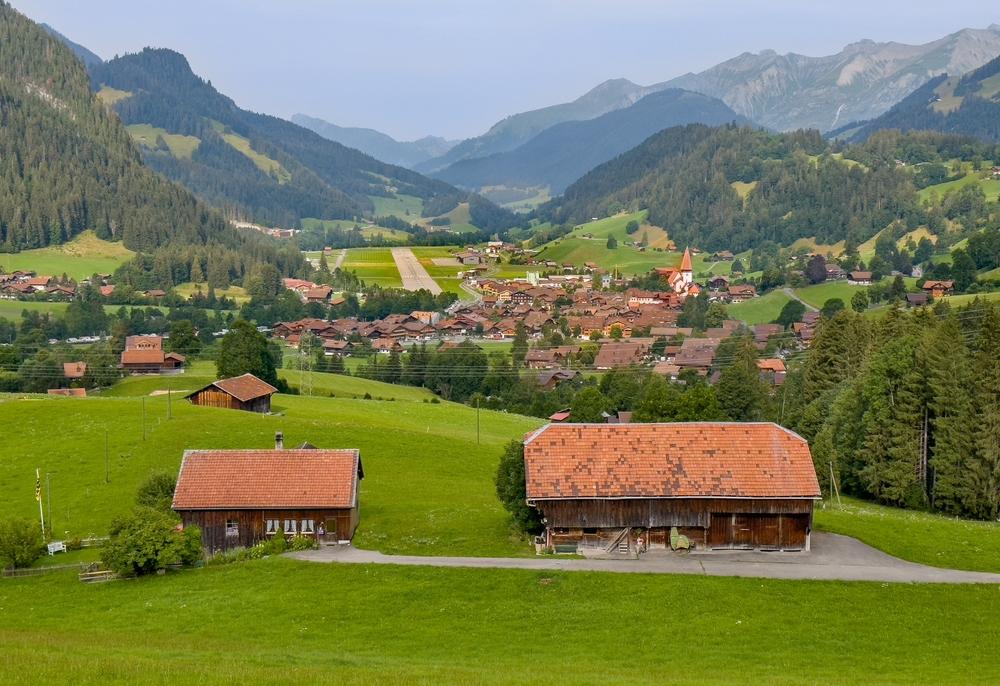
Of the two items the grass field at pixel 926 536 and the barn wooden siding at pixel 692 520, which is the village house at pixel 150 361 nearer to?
the barn wooden siding at pixel 692 520

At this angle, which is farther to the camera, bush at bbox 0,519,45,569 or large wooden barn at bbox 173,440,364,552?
large wooden barn at bbox 173,440,364,552

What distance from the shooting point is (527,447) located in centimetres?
4772

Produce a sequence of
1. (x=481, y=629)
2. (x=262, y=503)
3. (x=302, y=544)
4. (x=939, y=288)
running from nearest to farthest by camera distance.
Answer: (x=481, y=629), (x=302, y=544), (x=262, y=503), (x=939, y=288)

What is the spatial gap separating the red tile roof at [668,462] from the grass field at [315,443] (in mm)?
3677

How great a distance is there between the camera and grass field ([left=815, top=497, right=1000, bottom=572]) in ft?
144

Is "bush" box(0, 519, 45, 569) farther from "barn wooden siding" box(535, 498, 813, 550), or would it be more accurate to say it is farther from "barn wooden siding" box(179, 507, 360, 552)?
"barn wooden siding" box(535, 498, 813, 550)

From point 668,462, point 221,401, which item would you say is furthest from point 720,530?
point 221,401

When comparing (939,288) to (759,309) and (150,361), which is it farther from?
(150,361)

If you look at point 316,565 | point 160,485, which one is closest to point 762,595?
point 316,565

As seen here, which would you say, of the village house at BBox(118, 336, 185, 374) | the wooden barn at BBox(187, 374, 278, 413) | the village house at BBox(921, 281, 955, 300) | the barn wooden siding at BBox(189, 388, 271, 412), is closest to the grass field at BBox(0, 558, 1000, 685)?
the wooden barn at BBox(187, 374, 278, 413)

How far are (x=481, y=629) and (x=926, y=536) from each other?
2385cm

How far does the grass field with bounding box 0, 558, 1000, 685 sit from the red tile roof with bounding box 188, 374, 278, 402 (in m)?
36.6

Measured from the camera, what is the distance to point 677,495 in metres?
45.5

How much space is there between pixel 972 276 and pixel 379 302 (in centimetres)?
10026
